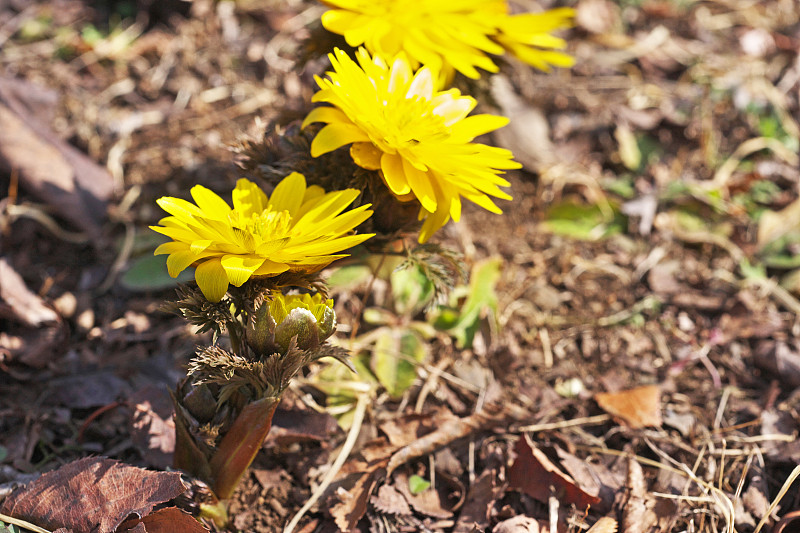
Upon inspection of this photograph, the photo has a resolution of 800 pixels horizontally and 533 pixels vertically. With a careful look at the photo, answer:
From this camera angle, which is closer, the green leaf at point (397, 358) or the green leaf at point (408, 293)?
the green leaf at point (397, 358)

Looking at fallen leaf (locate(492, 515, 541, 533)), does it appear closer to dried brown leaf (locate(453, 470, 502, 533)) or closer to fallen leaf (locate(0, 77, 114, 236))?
dried brown leaf (locate(453, 470, 502, 533))

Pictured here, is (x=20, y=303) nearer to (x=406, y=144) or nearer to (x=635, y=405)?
(x=406, y=144)

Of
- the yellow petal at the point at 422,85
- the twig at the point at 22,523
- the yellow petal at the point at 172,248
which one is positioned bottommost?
the twig at the point at 22,523

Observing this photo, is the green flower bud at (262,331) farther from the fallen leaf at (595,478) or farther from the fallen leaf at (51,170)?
the fallen leaf at (51,170)

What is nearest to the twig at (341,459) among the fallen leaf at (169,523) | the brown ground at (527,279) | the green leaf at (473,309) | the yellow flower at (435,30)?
the brown ground at (527,279)

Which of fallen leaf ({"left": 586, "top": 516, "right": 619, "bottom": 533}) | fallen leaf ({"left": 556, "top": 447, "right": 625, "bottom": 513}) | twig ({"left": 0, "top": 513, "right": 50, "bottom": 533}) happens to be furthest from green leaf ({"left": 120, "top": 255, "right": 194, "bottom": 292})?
fallen leaf ({"left": 586, "top": 516, "right": 619, "bottom": 533})

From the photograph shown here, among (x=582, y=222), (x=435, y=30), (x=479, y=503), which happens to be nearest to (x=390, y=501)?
(x=479, y=503)
